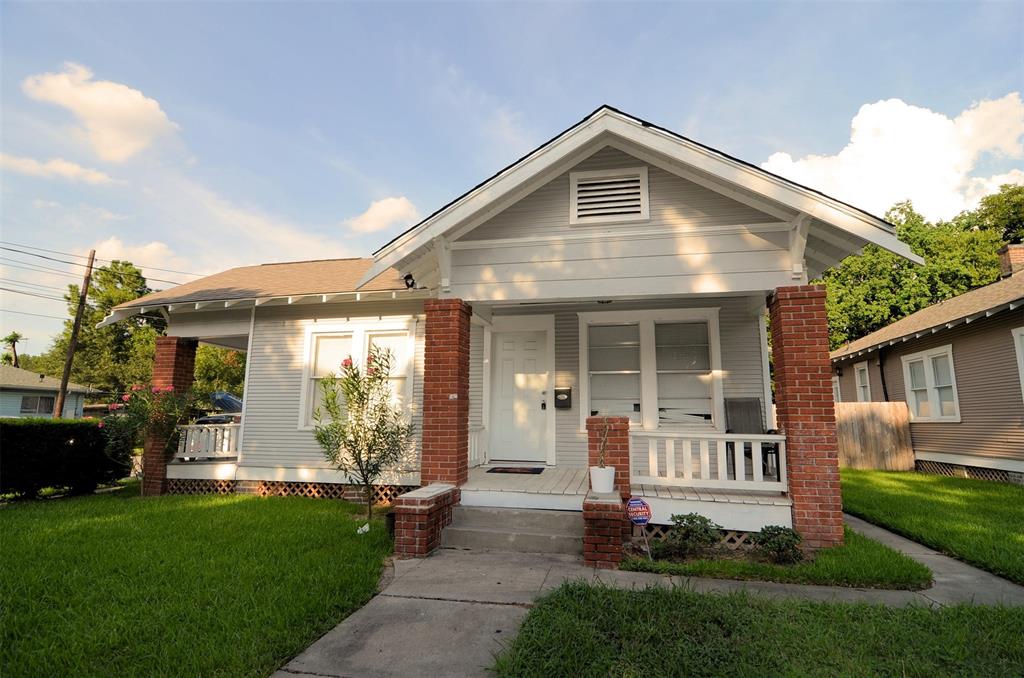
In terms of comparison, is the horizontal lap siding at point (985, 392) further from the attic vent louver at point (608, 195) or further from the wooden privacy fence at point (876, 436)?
the attic vent louver at point (608, 195)

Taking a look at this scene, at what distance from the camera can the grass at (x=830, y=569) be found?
4281 mm

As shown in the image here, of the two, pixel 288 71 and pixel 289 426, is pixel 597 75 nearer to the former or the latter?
pixel 288 71

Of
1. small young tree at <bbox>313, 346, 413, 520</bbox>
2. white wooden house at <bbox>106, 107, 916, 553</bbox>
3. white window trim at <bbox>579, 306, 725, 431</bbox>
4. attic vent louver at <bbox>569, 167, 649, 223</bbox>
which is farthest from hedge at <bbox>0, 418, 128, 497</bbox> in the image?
attic vent louver at <bbox>569, 167, 649, 223</bbox>

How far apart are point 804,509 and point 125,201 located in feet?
76.4

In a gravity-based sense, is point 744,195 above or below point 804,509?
above

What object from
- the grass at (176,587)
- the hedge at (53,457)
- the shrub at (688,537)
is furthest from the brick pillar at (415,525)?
the hedge at (53,457)

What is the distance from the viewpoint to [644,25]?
8.32 meters

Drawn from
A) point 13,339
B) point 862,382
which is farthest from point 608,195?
point 13,339

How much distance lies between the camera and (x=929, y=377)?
1241cm

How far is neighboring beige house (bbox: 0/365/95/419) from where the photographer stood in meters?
26.5

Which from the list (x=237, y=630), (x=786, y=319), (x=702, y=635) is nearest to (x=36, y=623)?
(x=237, y=630)

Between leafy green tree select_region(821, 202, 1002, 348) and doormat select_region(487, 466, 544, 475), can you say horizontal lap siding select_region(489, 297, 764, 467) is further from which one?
leafy green tree select_region(821, 202, 1002, 348)

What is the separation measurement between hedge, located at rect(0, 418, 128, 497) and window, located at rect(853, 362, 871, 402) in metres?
20.8

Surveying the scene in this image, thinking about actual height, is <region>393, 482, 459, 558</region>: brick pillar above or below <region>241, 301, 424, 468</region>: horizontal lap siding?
below
